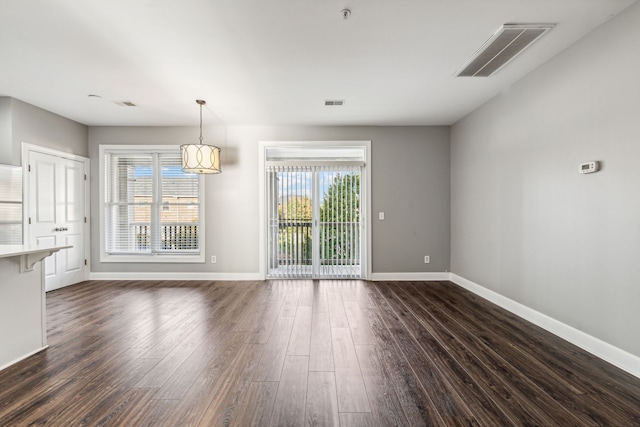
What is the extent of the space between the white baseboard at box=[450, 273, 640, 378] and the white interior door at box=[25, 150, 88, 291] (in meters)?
6.26

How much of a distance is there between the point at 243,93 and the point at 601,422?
4.32m

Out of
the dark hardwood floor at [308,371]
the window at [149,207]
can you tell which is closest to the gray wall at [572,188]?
the dark hardwood floor at [308,371]

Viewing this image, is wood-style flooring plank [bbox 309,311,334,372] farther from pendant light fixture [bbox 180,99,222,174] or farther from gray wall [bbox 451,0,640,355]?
pendant light fixture [bbox 180,99,222,174]

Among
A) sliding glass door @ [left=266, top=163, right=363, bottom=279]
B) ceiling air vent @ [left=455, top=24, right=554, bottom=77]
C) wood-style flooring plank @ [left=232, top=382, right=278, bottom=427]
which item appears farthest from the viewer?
sliding glass door @ [left=266, top=163, right=363, bottom=279]

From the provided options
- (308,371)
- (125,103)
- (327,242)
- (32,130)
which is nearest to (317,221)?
(327,242)

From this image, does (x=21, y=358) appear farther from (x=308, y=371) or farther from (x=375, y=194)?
(x=375, y=194)

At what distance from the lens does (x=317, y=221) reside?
5195mm

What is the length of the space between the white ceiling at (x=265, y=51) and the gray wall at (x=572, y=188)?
0.26 metres

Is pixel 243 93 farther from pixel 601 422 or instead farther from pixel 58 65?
pixel 601 422

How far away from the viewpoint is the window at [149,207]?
5.16m

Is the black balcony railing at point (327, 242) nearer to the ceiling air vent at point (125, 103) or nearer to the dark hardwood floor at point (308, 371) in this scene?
the dark hardwood floor at point (308, 371)

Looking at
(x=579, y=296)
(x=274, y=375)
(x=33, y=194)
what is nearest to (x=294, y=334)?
(x=274, y=375)

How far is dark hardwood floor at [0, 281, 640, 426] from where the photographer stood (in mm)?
1723

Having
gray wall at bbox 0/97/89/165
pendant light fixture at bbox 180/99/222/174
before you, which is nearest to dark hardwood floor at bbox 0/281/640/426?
pendant light fixture at bbox 180/99/222/174
